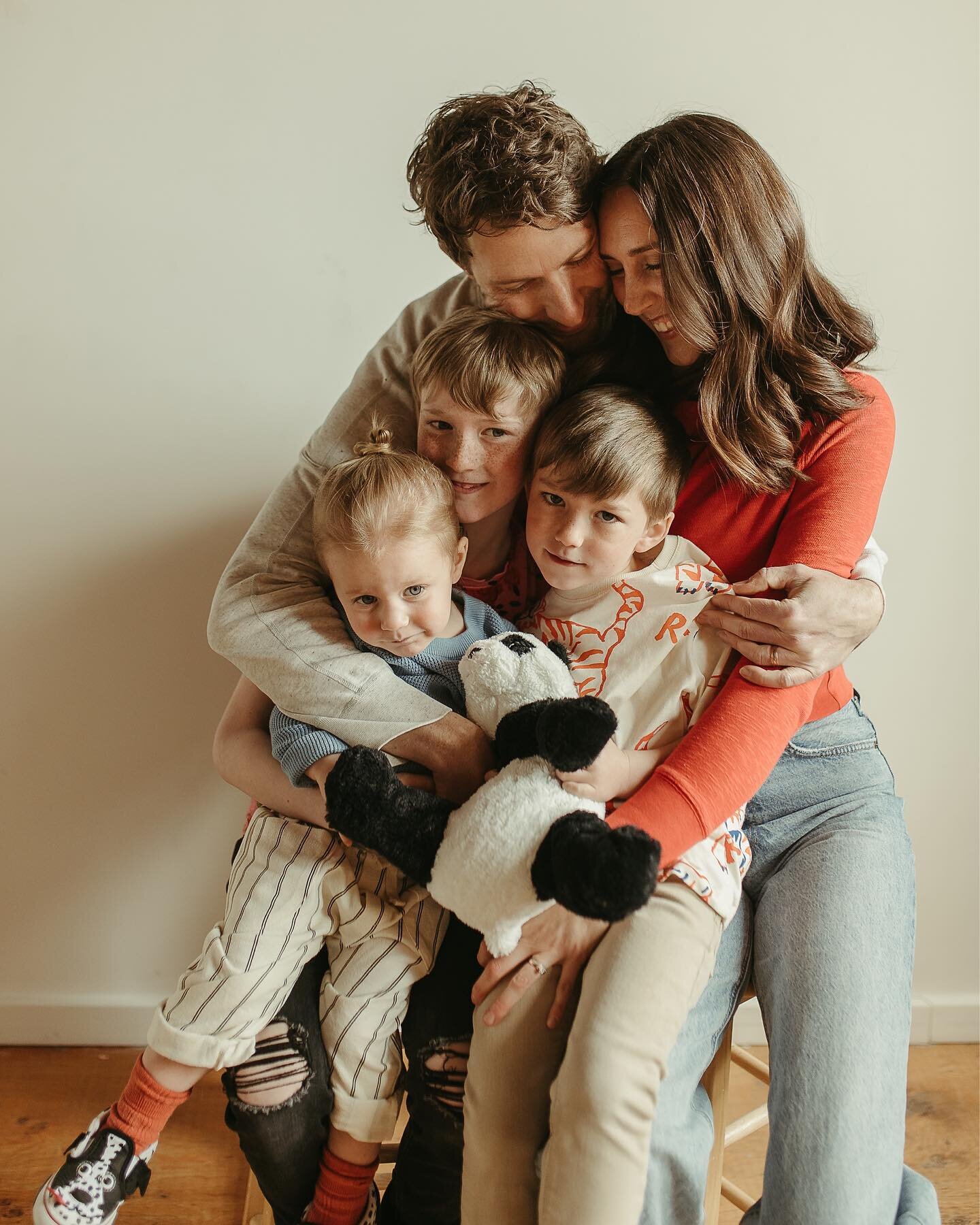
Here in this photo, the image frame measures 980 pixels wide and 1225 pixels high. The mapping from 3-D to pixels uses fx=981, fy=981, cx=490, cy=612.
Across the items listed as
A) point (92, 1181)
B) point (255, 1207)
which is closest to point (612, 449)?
point (92, 1181)

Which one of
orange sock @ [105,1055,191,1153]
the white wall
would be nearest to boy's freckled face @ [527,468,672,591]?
the white wall

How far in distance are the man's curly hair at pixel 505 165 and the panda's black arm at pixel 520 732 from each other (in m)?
0.61

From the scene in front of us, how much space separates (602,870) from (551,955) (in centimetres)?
21

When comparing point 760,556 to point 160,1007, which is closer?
point 160,1007

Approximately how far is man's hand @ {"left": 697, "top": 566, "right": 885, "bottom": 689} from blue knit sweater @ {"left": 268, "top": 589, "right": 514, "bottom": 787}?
30 cm

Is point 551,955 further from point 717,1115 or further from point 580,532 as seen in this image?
point 580,532

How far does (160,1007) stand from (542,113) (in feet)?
4.11

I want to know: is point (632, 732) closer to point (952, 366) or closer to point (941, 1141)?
point (952, 366)

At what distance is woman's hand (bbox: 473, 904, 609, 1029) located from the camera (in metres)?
1.14

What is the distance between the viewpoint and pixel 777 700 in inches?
47.9

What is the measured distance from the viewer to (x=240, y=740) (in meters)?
1.38

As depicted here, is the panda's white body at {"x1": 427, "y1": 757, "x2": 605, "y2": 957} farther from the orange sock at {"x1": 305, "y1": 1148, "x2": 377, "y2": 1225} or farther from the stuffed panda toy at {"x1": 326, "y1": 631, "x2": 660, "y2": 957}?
the orange sock at {"x1": 305, "y1": 1148, "x2": 377, "y2": 1225}

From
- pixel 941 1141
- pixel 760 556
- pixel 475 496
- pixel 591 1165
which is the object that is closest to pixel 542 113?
pixel 475 496

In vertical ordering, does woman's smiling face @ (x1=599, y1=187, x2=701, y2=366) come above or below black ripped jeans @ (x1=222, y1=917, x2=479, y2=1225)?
above
